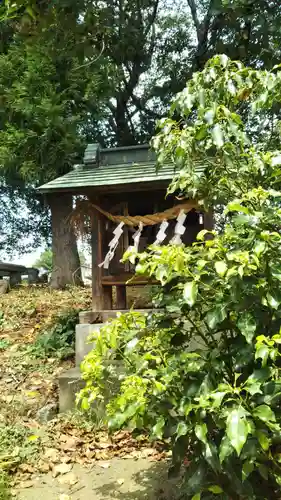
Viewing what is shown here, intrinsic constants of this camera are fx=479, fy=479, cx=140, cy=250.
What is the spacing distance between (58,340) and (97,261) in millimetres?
1339

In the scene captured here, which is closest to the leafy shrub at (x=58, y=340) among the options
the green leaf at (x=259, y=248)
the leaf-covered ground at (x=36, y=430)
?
the leaf-covered ground at (x=36, y=430)

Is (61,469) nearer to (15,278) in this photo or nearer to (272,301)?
(272,301)

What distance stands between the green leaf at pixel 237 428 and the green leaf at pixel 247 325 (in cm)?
41

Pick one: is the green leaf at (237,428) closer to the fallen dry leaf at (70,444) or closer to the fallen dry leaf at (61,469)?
the fallen dry leaf at (61,469)

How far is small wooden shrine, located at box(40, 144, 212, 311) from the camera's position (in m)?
5.69

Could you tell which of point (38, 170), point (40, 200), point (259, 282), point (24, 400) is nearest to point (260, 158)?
point (259, 282)

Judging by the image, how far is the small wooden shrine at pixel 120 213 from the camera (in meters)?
5.69

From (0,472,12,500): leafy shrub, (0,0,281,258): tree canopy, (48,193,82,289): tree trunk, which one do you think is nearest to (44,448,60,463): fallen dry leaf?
(0,472,12,500): leafy shrub

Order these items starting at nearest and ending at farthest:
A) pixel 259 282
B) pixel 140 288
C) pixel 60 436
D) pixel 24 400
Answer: pixel 259 282, pixel 60 436, pixel 24 400, pixel 140 288

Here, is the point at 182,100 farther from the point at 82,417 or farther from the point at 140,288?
the point at 140,288

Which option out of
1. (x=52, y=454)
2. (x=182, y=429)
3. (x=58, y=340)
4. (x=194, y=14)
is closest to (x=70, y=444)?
(x=52, y=454)

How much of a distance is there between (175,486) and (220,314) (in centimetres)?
194

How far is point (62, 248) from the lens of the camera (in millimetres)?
10797

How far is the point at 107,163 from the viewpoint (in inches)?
266
